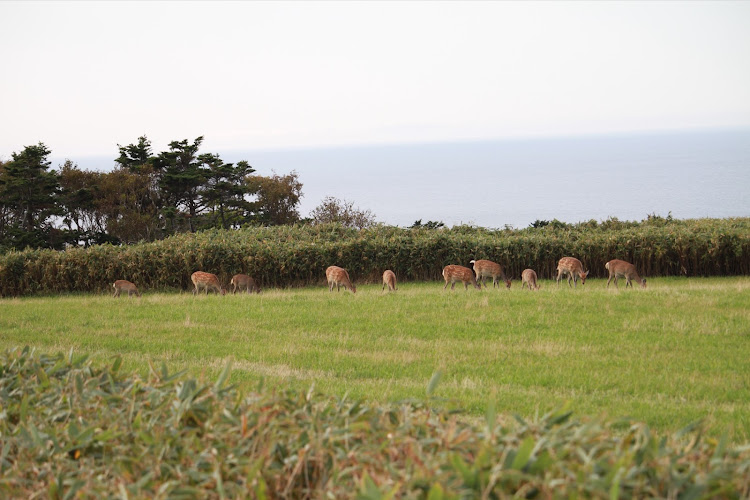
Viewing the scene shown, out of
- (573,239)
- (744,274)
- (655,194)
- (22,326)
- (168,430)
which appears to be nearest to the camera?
(168,430)

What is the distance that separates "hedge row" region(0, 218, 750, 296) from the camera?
765 inches

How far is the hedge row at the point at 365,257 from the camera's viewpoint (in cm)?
1944

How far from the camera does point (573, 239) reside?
21.0m

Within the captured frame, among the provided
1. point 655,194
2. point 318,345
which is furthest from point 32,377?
point 655,194

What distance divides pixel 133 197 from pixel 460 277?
2242 cm

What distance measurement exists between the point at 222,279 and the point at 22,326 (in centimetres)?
755

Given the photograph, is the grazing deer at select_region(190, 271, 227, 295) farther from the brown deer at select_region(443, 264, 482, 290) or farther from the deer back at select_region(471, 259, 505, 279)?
the deer back at select_region(471, 259, 505, 279)

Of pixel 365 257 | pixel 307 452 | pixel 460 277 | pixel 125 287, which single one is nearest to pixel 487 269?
pixel 460 277

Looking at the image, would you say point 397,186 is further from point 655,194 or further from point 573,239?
point 573,239

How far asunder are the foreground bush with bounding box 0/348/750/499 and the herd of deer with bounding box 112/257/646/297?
1387 centimetres

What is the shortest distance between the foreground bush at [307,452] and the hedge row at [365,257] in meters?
16.3

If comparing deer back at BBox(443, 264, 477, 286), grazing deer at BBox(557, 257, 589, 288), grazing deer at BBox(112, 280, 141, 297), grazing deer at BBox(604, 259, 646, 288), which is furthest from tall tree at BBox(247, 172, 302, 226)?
grazing deer at BBox(604, 259, 646, 288)

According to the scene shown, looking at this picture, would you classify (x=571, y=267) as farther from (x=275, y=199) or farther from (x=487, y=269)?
(x=275, y=199)

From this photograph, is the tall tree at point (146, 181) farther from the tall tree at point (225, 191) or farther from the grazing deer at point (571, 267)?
the grazing deer at point (571, 267)
